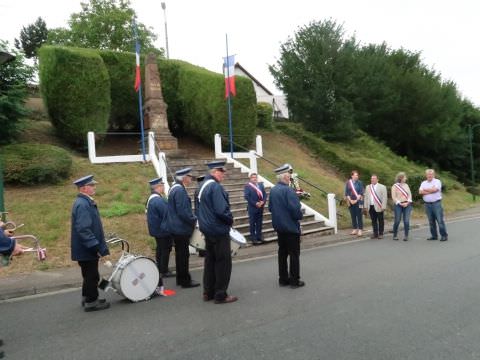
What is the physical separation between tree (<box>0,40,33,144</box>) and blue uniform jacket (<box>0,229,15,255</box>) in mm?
9296

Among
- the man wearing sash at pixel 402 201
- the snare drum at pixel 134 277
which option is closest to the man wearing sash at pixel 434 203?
the man wearing sash at pixel 402 201

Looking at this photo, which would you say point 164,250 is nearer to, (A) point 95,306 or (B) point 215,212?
(A) point 95,306

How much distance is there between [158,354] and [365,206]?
8775 millimetres

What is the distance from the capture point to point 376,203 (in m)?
11.4

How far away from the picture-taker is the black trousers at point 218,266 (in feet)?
18.9

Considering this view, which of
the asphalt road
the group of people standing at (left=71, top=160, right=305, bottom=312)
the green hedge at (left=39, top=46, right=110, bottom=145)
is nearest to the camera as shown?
the asphalt road

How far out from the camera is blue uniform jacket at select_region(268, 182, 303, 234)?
6.39 meters

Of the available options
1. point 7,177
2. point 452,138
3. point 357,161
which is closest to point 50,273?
→ point 7,177

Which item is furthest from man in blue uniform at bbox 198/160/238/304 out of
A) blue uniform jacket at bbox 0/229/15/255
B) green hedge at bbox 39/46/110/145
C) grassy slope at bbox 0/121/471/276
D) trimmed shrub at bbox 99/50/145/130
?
trimmed shrub at bbox 99/50/145/130

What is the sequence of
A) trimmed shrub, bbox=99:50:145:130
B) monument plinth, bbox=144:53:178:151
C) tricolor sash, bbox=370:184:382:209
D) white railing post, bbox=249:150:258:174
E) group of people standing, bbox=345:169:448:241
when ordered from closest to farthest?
group of people standing, bbox=345:169:448:241, tricolor sash, bbox=370:184:382:209, white railing post, bbox=249:150:258:174, monument plinth, bbox=144:53:178:151, trimmed shrub, bbox=99:50:145:130

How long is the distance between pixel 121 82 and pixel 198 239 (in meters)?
12.9

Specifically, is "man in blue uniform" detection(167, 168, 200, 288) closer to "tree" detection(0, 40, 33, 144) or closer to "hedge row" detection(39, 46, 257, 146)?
"tree" detection(0, 40, 33, 144)

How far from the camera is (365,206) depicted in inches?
462

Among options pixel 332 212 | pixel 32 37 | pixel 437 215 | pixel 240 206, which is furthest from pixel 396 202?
pixel 32 37
